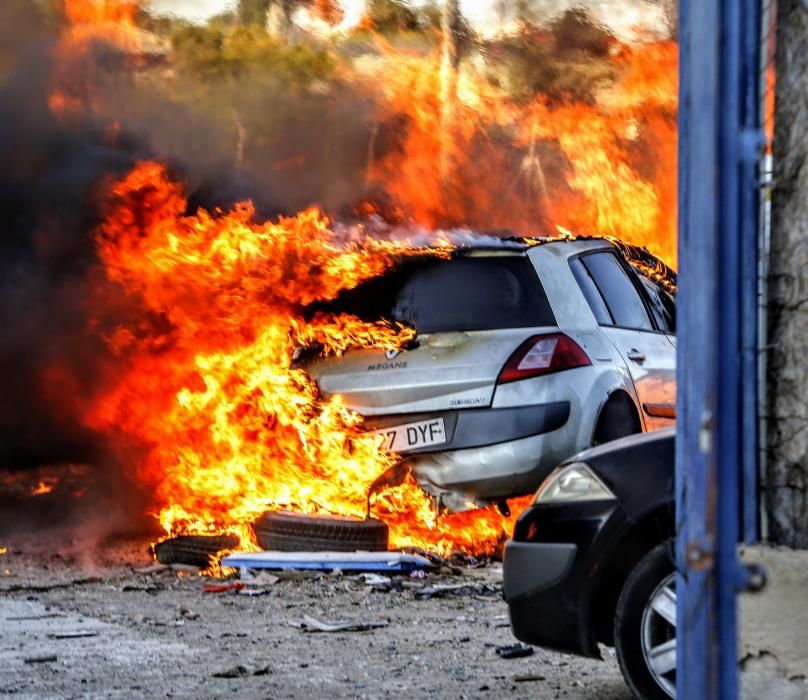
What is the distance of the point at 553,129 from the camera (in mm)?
22594

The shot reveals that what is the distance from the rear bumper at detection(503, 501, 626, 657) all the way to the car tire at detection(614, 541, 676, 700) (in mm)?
158

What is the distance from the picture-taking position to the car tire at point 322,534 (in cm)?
852

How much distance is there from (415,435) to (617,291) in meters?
1.91

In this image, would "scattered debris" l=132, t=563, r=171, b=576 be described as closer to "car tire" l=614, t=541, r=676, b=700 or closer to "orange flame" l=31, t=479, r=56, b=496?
"orange flame" l=31, t=479, r=56, b=496

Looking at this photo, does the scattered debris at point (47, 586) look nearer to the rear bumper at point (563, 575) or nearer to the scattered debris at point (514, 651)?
the scattered debris at point (514, 651)

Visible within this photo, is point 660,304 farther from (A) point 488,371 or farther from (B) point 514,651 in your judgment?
(B) point 514,651

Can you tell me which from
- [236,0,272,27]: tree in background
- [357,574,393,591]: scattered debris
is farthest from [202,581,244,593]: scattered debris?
[236,0,272,27]: tree in background

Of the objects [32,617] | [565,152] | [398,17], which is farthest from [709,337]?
[565,152]

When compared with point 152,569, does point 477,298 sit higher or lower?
higher

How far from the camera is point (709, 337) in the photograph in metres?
3.38

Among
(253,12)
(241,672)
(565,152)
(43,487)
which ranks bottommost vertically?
(43,487)

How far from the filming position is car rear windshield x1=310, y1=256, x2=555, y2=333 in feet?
28.6

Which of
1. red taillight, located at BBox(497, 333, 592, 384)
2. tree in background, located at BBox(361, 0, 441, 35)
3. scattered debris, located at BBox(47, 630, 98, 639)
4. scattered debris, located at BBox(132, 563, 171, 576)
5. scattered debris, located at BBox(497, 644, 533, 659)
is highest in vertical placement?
tree in background, located at BBox(361, 0, 441, 35)

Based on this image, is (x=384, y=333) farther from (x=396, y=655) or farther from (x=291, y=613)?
(x=396, y=655)
